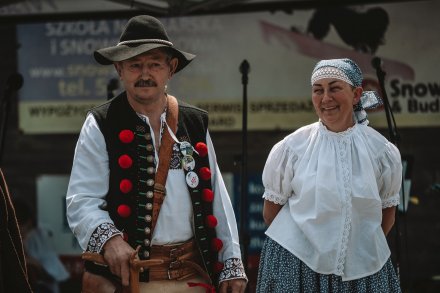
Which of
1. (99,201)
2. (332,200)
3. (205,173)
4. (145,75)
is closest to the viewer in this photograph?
(99,201)

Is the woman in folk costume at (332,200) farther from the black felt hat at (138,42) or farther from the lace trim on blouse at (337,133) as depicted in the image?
the black felt hat at (138,42)

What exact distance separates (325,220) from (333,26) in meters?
2.54

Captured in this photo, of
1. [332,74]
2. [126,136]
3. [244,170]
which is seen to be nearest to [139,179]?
[126,136]

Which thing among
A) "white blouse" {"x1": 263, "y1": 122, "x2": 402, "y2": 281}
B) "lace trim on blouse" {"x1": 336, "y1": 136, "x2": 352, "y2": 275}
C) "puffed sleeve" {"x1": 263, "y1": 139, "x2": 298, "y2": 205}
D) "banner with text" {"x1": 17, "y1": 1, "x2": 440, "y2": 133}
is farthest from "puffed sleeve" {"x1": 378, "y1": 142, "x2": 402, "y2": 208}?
"banner with text" {"x1": 17, "y1": 1, "x2": 440, "y2": 133}

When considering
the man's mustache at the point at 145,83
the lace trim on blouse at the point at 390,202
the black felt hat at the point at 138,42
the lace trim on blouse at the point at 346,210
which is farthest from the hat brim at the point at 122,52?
the lace trim on blouse at the point at 390,202

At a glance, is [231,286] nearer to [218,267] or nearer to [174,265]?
[218,267]

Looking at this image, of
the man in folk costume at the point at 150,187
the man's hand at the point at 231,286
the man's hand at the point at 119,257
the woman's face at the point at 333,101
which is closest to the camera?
the man's hand at the point at 119,257

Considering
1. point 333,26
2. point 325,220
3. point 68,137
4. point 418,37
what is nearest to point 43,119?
point 68,137

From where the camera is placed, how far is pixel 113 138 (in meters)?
3.11

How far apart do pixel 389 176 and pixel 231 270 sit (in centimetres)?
91

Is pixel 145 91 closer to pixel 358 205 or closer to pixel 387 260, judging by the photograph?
pixel 358 205

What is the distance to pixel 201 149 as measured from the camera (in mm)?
3234

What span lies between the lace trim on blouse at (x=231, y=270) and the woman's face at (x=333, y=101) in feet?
2.74

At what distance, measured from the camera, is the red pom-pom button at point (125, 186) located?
10.0 ft
